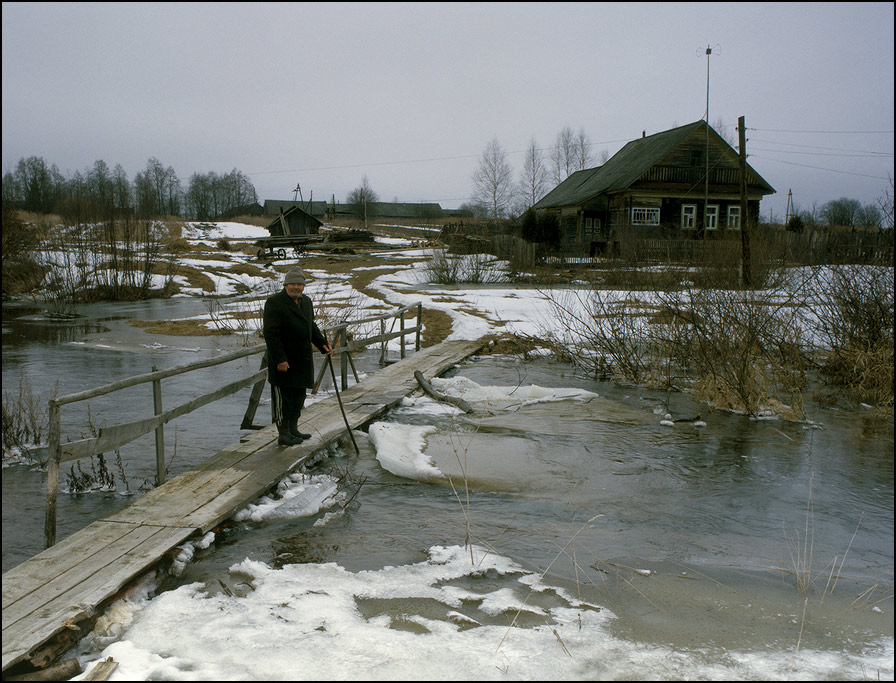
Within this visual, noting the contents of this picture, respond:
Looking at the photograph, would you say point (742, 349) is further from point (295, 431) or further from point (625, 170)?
point (625, 170)

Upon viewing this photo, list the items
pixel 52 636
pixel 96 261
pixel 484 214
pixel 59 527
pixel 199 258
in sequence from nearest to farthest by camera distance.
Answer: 1. pixel 52 636
2. pixel 59 527
3. pixel 96 261
4. pixel 199 258
5. pixel 484 214

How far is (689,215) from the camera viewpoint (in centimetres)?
3962

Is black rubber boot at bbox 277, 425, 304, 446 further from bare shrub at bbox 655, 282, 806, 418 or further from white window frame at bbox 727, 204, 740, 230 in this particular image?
white window frame at bbox 727, 204, 740, 230

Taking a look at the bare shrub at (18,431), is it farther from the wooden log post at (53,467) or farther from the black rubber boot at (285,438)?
the wooden log post at (53,467)

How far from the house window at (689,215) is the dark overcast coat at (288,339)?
36.5m

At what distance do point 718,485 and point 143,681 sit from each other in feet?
17.3

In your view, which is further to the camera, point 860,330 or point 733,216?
point 733,216

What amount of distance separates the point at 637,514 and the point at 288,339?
12.0ft

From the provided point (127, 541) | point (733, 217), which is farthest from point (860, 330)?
point (733, 217)

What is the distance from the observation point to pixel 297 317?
262 inches

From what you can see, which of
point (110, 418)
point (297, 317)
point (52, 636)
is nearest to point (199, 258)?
point (110, 418)

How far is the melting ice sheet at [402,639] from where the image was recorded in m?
3.26

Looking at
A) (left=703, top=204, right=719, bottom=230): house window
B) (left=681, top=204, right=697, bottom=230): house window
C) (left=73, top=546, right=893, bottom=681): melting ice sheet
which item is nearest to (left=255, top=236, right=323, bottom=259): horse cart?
(left=681, top=204, right=697, bottom=230): house window

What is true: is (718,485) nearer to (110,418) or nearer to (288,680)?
(288,680)
